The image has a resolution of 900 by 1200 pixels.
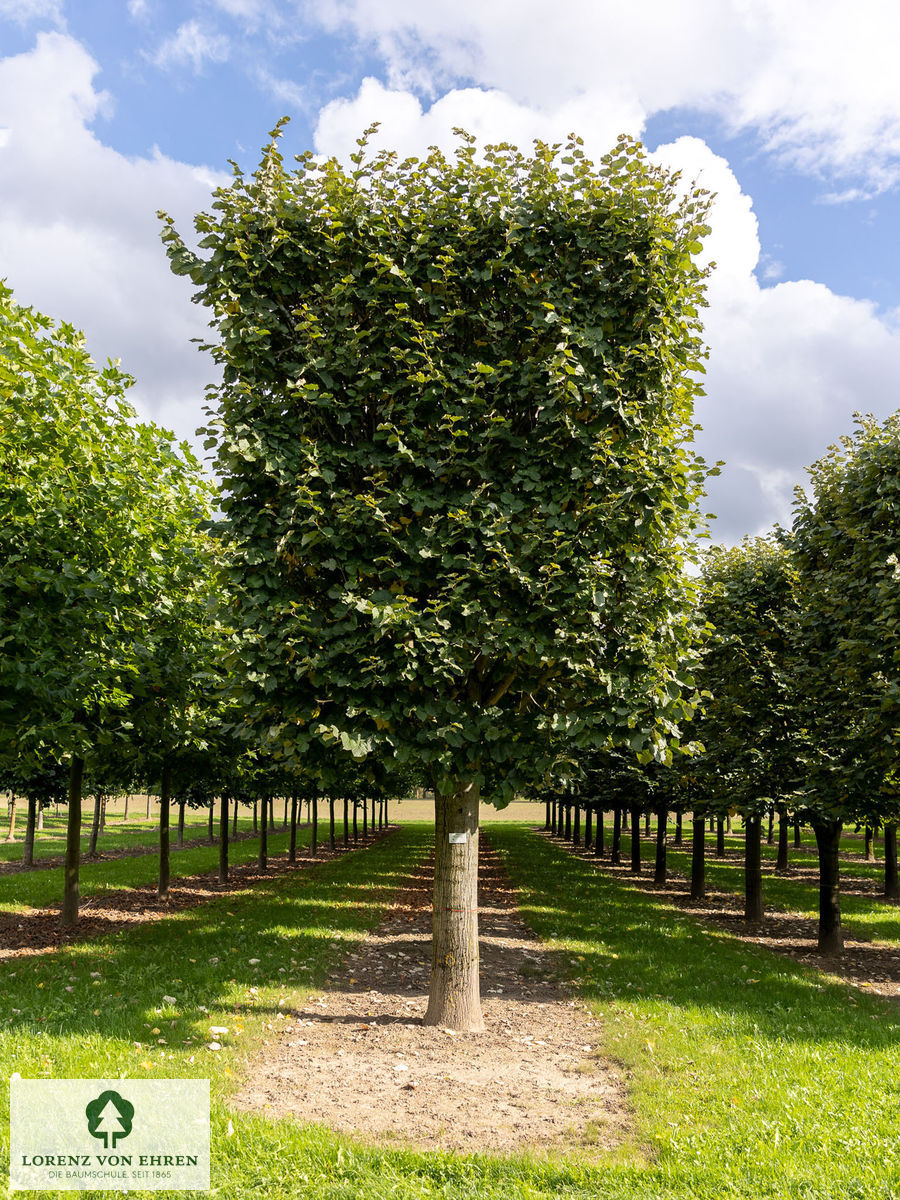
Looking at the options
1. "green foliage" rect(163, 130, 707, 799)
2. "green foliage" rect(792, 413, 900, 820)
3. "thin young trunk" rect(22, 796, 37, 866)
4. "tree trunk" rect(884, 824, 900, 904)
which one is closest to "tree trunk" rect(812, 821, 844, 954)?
"green foliage" rect(792, 413, 900, 820)

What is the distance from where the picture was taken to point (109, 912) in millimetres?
17281

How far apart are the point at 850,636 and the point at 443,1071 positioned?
10084 mm

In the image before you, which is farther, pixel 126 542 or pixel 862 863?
pixel 862 863

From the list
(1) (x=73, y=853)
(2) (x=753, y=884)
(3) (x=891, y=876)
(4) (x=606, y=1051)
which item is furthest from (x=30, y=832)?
(3) (x=891, y=876)

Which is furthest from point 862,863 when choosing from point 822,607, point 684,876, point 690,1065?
point 690,1065

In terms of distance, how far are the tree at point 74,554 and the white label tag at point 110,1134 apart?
4851mm

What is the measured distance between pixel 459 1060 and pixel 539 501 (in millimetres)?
5810

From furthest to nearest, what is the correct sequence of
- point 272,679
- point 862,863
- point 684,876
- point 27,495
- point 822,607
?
1. point 862,863
2. point 684,876
3. point 822,607
4. point 27,495
5. point 272,679

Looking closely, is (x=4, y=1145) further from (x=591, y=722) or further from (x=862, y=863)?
(x=862, y=863)

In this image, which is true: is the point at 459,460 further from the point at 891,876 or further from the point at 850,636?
the point at 891,876

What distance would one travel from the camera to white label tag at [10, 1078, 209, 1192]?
5223mm

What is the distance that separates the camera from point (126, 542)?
12375 millimetres

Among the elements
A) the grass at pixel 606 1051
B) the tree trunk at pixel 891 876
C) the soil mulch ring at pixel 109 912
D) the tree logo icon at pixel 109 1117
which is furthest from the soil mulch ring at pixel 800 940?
the soil mulch ring at pixel 109 912

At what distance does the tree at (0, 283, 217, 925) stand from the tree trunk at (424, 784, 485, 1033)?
14.7 ft
